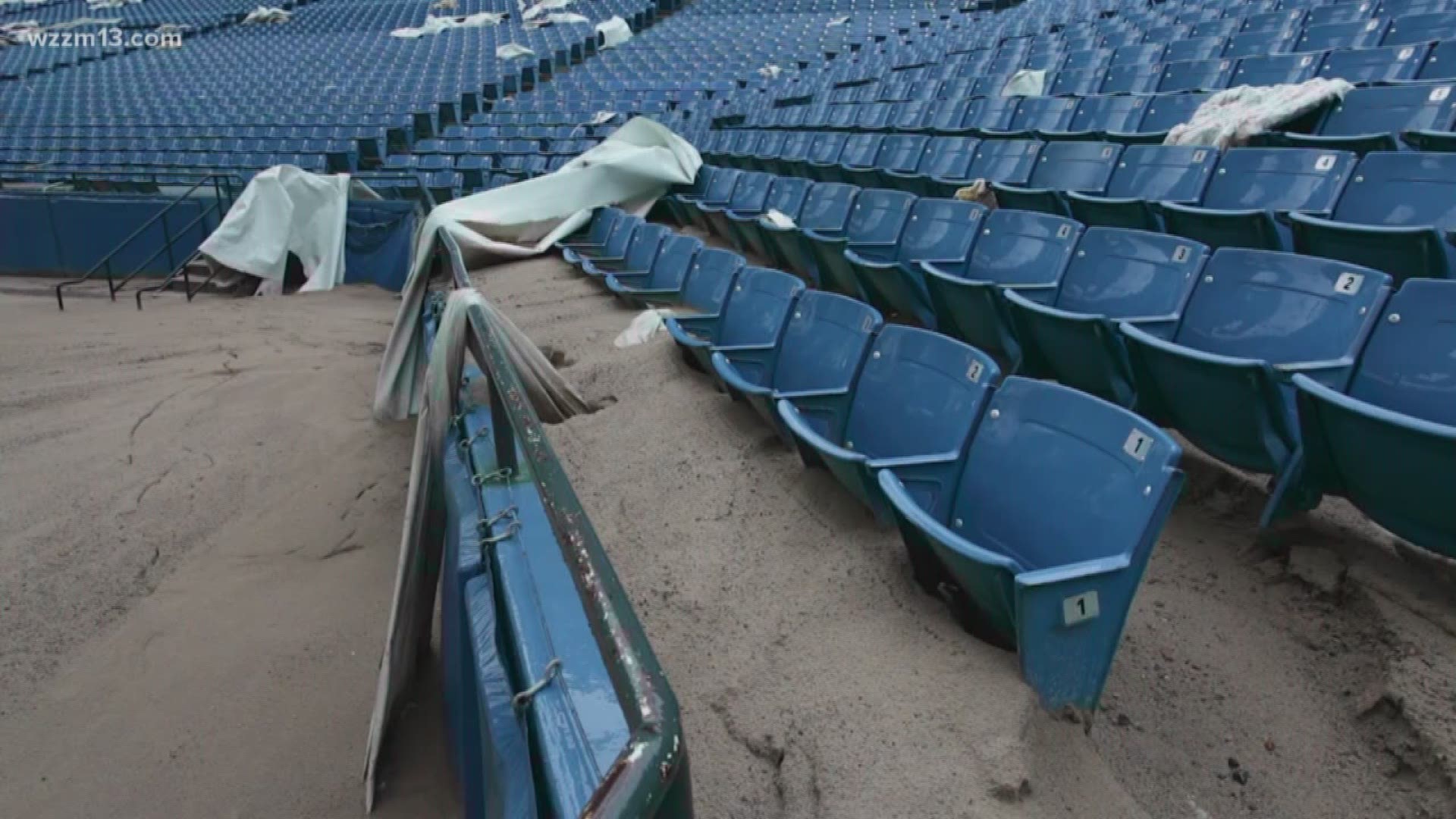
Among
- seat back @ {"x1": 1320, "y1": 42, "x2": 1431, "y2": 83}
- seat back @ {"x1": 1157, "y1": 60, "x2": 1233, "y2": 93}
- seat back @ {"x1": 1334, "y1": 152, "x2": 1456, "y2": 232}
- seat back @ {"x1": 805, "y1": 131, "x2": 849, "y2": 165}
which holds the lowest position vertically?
seat back @ {"x1": 805, "y1": 131, "x2": 849, "y2": 165}

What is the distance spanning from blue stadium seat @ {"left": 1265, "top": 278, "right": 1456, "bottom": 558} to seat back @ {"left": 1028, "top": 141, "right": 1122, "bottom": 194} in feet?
7.06

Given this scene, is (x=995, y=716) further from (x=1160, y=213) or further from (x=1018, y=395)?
(x=1160, y=213)

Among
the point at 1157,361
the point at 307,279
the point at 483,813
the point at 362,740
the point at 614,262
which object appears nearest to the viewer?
the point at 483,813

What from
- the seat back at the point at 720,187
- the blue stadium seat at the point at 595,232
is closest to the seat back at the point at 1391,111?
the seat back at the point at 720,187

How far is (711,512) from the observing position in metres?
2.37

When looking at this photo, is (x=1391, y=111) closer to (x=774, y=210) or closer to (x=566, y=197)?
(x=774, y=210)

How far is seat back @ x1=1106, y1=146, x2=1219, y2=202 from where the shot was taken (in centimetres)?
362

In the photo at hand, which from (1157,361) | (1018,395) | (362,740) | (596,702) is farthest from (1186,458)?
(362,740)

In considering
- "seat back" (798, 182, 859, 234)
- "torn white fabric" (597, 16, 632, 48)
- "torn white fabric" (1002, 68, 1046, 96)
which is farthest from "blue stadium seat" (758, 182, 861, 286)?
"torn white fabric" (597, 16, 632, 48)

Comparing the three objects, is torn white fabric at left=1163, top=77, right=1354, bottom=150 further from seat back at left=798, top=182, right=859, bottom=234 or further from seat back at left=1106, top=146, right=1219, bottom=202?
seat back at left=798, top=182, right=859, bottom=234

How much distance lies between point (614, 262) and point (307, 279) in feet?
14.5

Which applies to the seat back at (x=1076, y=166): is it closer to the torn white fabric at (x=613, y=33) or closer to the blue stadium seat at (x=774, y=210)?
the blue stadium seat at (x=774, y=210)

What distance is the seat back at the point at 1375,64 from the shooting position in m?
4.50

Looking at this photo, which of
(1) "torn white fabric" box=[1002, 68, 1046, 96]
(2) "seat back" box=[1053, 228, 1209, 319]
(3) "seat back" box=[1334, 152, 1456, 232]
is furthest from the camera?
(1) "torn white fabric" box=[1002, 68, 1046, 96]
